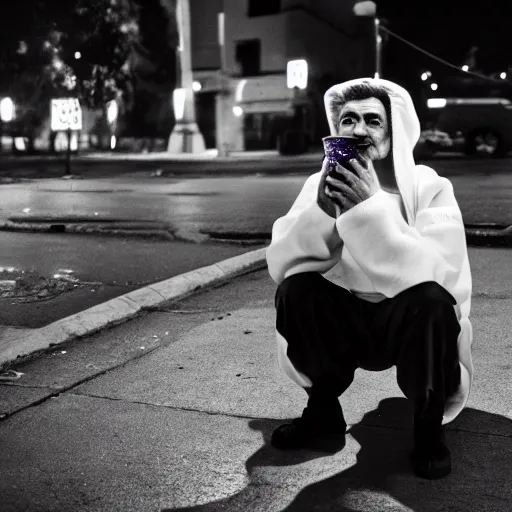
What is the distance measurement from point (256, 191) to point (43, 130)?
1639 inches

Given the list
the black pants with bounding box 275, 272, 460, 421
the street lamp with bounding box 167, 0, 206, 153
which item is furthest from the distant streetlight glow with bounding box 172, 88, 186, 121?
the black pants with bounding box 275, 272, 460, 421

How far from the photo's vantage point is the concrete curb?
486 cm

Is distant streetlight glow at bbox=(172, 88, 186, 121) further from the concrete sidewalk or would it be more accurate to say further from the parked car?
the concrete sidewalk

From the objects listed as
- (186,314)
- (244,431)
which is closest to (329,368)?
(244,431)

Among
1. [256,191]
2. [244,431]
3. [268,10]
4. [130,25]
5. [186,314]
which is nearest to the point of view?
[244,431]

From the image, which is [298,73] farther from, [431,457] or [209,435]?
[431,457]

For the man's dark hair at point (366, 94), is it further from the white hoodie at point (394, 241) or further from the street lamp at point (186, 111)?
the street lamp at point (186, 111)

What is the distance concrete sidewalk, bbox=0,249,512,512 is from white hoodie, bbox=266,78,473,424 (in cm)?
34

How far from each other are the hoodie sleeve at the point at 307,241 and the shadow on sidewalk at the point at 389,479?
0.76 meters

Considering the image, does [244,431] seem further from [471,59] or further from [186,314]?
[471,59]

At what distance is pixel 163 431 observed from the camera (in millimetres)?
3604

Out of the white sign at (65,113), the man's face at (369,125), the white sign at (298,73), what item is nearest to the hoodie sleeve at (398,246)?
the man's face at (369,125)

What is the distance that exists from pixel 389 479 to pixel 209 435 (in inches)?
32.9

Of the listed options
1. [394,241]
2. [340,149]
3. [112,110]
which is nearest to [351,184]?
[340,149]
